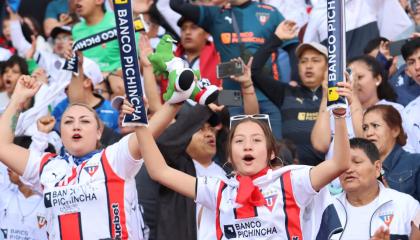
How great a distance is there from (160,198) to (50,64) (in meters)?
3.65

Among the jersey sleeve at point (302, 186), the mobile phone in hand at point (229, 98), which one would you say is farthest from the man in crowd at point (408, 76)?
the jersey sleeve at point (302, 186)

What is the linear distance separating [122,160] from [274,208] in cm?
112

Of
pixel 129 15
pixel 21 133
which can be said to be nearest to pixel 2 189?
pixel 21 133

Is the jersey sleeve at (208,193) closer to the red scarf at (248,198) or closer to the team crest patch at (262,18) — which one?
the red scarf at (248,198)

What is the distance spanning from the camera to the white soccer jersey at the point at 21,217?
916 centimetres

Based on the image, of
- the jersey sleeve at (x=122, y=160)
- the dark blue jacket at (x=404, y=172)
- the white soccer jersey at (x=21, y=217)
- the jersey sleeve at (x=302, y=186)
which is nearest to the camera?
the jersey sleeve at (x=302, y=186)

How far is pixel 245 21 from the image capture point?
10281 millimetres

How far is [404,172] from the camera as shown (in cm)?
823

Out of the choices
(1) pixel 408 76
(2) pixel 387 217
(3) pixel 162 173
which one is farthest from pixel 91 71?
(2) pixel 387 217

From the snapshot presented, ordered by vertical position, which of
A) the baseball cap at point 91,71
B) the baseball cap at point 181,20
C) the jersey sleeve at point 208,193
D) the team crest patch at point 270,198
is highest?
the baseball cap at point 181,20

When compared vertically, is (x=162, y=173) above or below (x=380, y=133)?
below

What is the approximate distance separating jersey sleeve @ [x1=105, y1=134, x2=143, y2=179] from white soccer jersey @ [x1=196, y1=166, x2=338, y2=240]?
0.59 meters

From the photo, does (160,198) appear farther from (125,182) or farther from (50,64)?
(50,64)

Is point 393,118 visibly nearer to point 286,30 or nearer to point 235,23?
point 286,30
